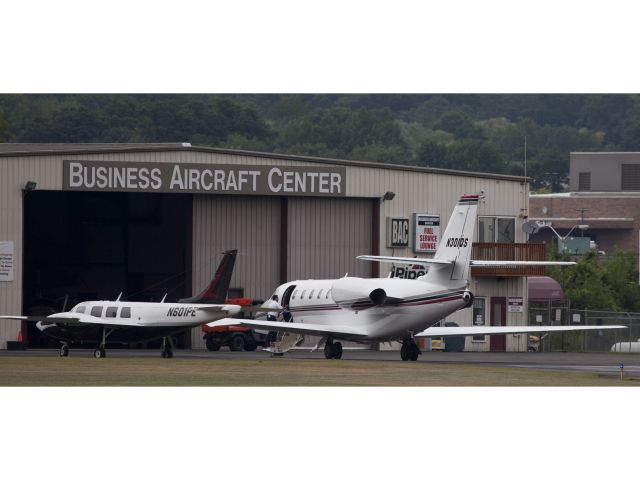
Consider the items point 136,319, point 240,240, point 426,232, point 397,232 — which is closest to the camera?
point 136,319

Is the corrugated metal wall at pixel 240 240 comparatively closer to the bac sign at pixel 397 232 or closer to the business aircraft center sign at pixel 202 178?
the business aircraft center sign at pixel 202 178

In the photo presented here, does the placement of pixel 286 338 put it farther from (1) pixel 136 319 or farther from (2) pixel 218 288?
(1) pixel 136 319

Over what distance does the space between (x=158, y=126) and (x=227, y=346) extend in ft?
362

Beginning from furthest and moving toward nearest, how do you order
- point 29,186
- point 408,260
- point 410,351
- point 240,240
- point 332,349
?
point 240,240, point 29,186, point 332,349, point 410,351, point 408,260

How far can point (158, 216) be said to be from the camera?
67.8 m

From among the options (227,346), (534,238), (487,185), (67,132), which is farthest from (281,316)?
(67,132)

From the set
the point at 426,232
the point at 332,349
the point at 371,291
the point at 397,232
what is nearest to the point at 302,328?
the point at 332,349

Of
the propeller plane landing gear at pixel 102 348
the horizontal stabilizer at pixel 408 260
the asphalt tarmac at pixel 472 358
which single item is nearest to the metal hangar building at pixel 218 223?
the asphalt tarmac at pixel 472 358

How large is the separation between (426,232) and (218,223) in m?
10.1

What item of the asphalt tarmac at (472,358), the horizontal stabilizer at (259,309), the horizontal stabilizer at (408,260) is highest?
the horizontal stabilizer at (408,260)

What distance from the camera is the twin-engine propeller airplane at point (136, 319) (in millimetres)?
49469

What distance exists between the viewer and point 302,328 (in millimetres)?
47531

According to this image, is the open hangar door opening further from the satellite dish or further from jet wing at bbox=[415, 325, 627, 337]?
jet wing at bbox=[415, 325, 627, 337]

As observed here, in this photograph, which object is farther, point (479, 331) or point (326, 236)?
point (326, 236)
